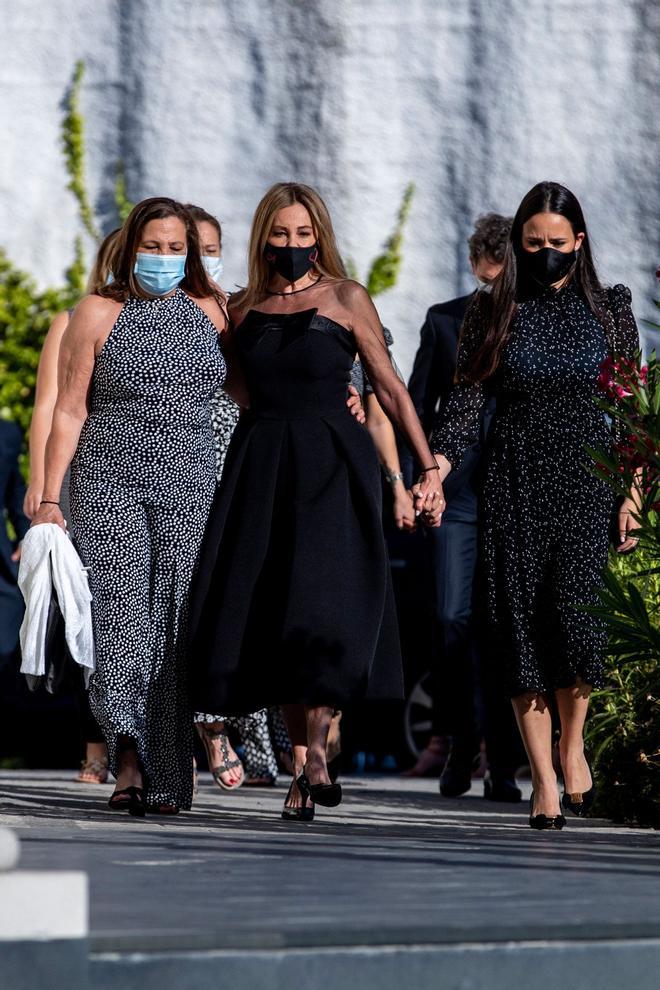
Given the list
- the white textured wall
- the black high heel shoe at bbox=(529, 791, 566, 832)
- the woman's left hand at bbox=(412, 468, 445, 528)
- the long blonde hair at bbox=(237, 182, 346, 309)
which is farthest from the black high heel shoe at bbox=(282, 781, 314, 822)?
the white textured wall

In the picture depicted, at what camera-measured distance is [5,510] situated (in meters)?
8.93

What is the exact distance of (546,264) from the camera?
606 centimetres

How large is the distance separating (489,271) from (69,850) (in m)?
3.69

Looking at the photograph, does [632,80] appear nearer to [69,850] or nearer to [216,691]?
[216,691]

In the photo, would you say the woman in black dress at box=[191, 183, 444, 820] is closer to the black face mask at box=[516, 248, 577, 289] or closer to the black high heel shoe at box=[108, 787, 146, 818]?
the black high heel shoe at box=[108, 787, 146, 818]

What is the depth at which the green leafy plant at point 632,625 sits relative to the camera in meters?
4.86

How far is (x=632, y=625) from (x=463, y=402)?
1.30 m

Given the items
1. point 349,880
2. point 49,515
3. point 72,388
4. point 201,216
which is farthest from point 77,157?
point 349,880

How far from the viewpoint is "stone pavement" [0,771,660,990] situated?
3.09m

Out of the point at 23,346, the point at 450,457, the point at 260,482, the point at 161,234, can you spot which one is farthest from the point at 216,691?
the point at 23,346

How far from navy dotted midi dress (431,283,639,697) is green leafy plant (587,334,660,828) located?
141 mm

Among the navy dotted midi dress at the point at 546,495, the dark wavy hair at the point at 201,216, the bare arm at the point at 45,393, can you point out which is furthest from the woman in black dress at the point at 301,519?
the dark wavy hair at the point at 201,216

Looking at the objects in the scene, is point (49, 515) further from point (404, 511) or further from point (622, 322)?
point (622, 322)

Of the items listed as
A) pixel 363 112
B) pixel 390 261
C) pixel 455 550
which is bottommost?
pixel 455 550
